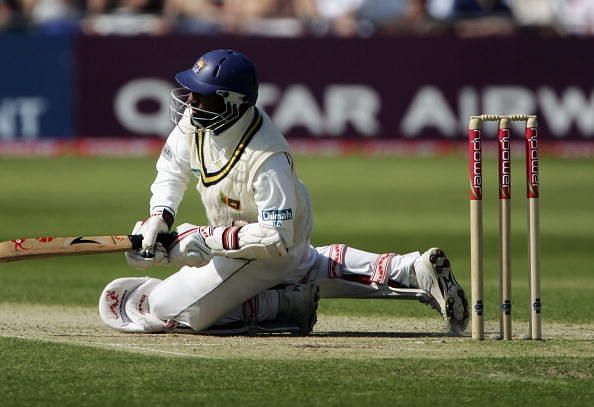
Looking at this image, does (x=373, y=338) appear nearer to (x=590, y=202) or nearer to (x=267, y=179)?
(x=267, y=179)

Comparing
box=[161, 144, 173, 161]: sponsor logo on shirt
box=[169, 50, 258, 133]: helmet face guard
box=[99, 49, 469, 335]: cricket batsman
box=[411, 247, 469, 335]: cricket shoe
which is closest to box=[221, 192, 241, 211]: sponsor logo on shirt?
box=[99, 49, 469, 335]: cricket batsman

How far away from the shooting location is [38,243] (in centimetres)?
678

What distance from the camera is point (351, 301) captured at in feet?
30.0

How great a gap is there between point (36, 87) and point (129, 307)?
36.4 ft

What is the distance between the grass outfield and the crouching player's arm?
519mm

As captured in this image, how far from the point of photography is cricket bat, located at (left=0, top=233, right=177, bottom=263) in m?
6.70

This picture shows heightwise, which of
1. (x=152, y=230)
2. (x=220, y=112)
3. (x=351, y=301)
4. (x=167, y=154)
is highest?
(x=220, y=112)

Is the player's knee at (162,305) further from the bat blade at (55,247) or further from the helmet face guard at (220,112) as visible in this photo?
the helmet face guard at (220,112)

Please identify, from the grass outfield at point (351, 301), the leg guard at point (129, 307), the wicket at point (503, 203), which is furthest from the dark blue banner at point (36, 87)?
the wicket at point (503, 203)

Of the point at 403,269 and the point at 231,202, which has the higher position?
the point at 231,202

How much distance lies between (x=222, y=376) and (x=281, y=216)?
1.09m

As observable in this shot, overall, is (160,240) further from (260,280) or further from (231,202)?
(260,280)

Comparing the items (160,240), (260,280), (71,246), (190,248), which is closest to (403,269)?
(260,280)

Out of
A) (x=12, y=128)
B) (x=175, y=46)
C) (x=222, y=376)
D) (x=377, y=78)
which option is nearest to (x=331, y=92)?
(x=377, y=78)
